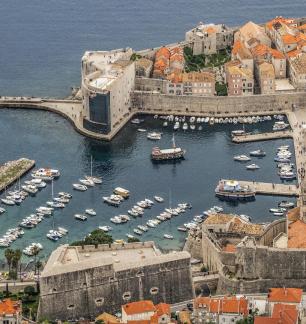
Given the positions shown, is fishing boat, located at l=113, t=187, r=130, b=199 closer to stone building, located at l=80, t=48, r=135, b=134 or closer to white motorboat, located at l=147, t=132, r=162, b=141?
white motorboat, located at l=147, t=132, r=162, b=141

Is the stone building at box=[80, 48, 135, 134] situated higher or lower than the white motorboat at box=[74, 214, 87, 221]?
higher

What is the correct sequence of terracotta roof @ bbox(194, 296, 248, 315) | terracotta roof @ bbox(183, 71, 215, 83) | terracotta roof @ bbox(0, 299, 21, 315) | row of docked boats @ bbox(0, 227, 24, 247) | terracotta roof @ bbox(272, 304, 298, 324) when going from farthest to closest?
terracotta roof @ bbox(183, 71, 215, 83) → row of docked boats @ bbox(0, 227, 24, 247) → terracotta roof @ bbox(194, 296, 248, 315) → terracotta roof @ bbox(0, 299, 21, 315) → terracotta roof @ bbox(272, 304, 298, 324)

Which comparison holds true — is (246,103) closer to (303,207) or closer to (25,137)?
(25,137)

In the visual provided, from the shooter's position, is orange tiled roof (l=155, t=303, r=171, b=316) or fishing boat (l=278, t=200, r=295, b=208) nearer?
orange tiled roof (l=155, t=303, r=171, b=316)

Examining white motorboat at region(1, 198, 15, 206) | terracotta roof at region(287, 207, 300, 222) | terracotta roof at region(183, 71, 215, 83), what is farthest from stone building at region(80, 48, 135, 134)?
terracotta roof at region(287, 207, 300, 222)

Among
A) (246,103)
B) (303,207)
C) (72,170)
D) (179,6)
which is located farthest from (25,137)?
(179,6)

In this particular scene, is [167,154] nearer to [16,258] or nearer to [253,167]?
[253,167]
